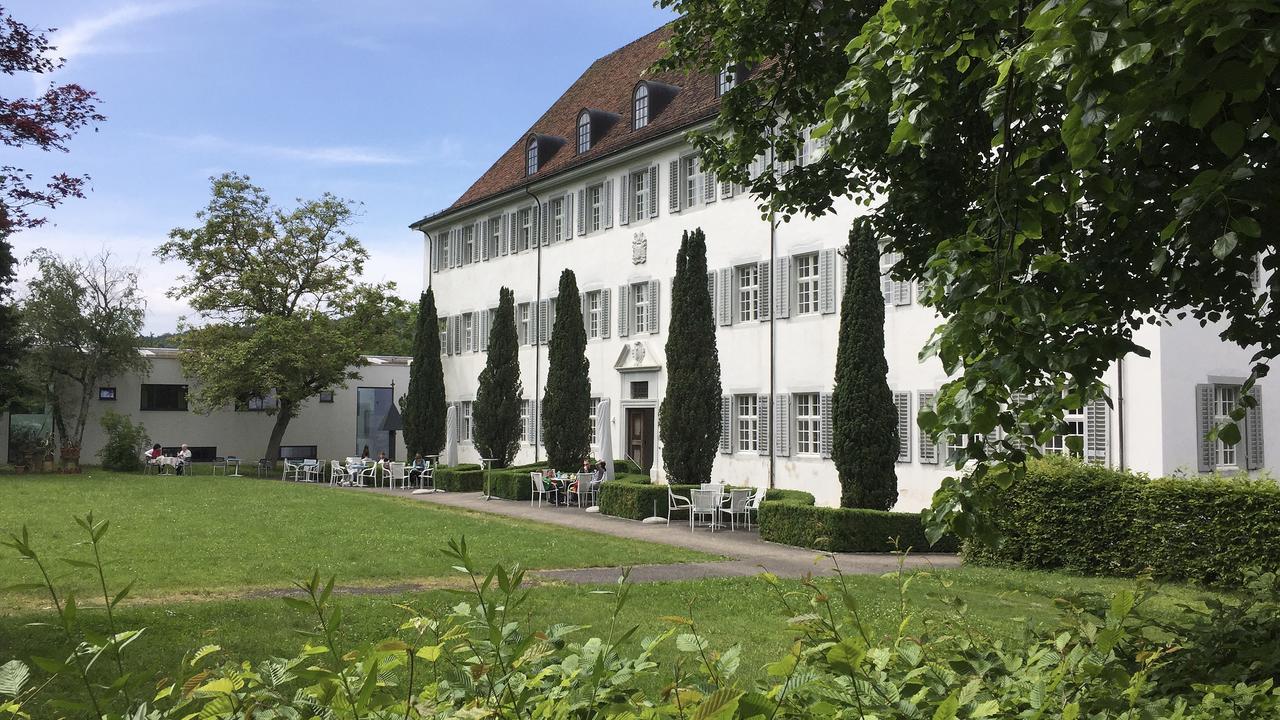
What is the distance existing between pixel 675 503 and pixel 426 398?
17.5 meters

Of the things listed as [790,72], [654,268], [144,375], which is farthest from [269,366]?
[790,72]

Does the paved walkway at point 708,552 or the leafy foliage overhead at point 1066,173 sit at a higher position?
the leafy foliage overhead at point 1066,173

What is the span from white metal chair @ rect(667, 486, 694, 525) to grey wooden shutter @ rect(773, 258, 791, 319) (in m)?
5.05

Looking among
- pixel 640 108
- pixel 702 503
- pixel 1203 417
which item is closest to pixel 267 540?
pixel 702 503

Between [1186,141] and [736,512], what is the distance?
16.3 m

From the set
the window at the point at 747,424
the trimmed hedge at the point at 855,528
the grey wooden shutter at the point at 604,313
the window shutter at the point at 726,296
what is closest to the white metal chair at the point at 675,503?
the window at the point at 747,424

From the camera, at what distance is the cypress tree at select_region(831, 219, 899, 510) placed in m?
18.5

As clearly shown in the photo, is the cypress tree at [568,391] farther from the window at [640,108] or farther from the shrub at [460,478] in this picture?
the window at [640,108]

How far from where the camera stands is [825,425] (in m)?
22.3

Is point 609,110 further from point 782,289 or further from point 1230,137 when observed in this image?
point 1230,137

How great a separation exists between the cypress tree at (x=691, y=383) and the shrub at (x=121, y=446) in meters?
25.1

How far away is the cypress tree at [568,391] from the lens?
28531 millimetres

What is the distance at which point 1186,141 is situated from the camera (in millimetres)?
4395

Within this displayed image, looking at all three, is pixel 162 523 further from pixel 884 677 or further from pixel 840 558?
pixel 884 677
